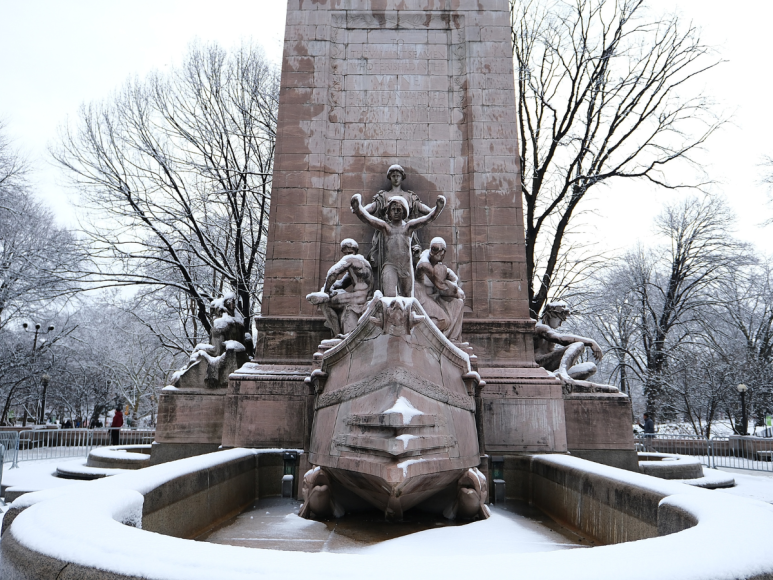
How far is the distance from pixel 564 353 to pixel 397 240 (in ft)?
13.3

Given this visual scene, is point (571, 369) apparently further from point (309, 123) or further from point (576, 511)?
point (309, 123)

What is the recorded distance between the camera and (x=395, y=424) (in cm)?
494

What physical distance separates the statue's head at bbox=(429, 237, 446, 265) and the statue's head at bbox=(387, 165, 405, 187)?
2257 mm

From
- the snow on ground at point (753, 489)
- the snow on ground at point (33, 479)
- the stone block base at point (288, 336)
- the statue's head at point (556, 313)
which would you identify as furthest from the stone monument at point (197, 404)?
the snow on ground at point (753, 489)

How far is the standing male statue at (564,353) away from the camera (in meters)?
10.4

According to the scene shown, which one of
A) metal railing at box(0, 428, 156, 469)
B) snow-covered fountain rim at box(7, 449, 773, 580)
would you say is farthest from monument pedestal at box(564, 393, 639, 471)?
metal railing at box(0, 428, 156, 469)

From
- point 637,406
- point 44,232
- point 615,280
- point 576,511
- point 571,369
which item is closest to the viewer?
point 576,511

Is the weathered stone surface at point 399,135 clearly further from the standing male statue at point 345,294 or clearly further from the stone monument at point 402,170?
the standing male statue at point 345,294

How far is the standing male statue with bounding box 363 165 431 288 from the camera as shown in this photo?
9.67m

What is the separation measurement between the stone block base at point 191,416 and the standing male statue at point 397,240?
4.52 metres

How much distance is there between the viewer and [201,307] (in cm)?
1936


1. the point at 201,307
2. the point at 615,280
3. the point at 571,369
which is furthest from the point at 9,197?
the point at 615,280

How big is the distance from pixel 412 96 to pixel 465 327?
4.50m

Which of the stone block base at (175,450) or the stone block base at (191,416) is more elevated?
the stone block base at (191,416)
